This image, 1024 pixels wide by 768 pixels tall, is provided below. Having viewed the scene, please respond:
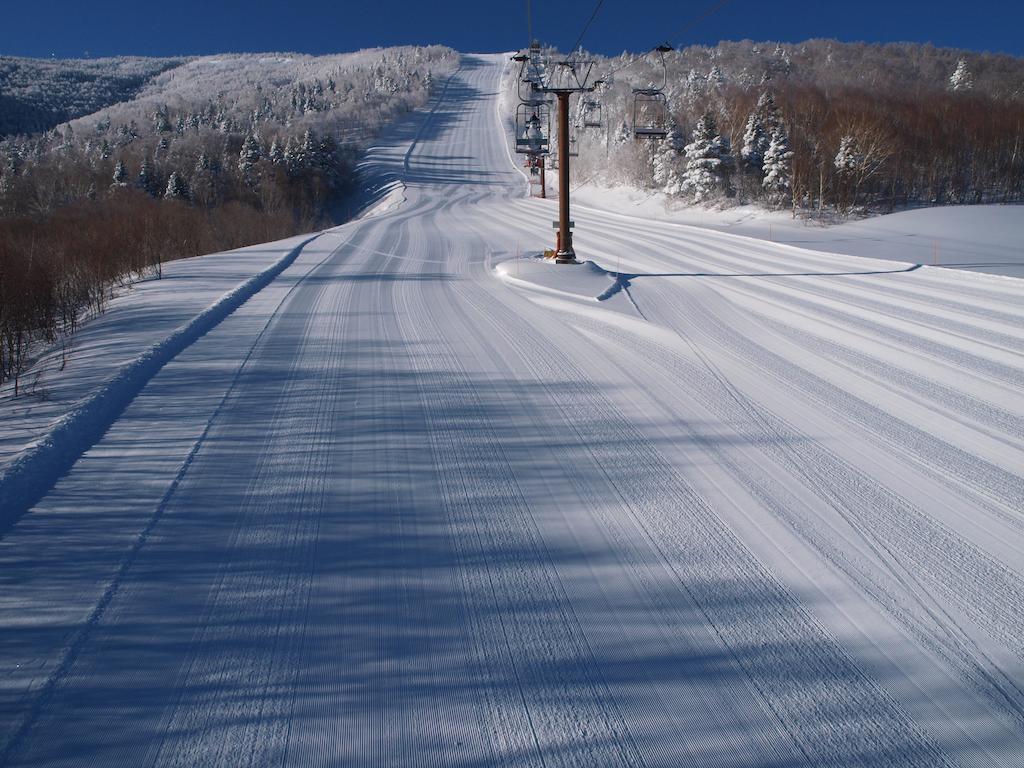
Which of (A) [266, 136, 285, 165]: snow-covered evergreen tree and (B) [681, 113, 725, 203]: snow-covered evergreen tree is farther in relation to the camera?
(A) [266, 136, 285, 165]: snow-covered evergreen tree

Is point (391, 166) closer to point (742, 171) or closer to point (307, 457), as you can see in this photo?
point (742, 171)

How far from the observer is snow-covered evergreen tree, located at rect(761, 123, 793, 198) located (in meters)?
38.3

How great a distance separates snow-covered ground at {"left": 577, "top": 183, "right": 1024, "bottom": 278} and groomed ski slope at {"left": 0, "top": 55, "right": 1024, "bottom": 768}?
1555cm

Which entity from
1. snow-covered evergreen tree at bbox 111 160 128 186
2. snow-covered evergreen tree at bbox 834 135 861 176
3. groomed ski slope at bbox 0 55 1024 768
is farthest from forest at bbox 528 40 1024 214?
snow-covered evergreen tree at bbox 111 160 128 186

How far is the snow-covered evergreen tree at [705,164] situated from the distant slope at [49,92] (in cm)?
14000

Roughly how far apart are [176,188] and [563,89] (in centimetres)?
6091

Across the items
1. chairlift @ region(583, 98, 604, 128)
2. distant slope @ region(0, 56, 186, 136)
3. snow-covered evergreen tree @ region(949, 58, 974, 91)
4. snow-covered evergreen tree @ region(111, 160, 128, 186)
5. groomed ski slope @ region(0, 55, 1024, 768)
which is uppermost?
distant slope @ region(0, 56, 186, 136)

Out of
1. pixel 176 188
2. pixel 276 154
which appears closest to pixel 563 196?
pixel 176 188

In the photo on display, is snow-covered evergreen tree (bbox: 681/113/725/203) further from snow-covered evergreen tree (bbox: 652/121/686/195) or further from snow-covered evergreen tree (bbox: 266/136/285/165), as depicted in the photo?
snow-covered evergreen tree (bbox: 266/136/285/165)

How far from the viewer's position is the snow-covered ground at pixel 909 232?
68.0 feet

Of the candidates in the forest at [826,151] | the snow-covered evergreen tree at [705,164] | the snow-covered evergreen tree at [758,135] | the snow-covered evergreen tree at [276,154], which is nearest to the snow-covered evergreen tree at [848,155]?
the forest at [826,151]

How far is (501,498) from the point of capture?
4.60 m

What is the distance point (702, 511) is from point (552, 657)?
1848mm

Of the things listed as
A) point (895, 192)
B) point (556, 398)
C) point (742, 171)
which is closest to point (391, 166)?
point (742, 171)
